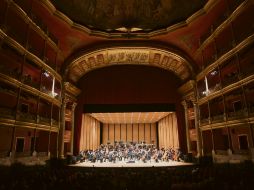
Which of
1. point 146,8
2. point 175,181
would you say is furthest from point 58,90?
point 175,181

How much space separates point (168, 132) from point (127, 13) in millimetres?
14017

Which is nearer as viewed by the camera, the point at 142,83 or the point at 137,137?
the point at 142,83

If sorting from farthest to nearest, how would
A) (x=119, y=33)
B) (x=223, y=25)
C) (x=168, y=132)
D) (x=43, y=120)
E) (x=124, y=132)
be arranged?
1. (x=124, y=132)
2. (x=168, y=132)
3. (x=119, y=33)
4. (x=43, y=120)
5. (x=223, y=25)

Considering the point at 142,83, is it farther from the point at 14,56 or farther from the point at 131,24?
the point at 14,56

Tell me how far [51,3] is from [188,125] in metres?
15.2

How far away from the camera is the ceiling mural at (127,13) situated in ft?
52.0

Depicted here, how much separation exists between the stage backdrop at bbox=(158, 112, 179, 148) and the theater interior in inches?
9.1

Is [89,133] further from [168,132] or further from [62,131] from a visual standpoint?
[168,132]

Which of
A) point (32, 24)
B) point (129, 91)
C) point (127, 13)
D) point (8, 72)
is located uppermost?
point (127, 13)

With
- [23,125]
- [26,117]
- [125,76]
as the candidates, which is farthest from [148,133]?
[23,125]

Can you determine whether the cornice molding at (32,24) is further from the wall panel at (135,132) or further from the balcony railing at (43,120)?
the wall panel at (135,132)

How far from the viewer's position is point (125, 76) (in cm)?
2120

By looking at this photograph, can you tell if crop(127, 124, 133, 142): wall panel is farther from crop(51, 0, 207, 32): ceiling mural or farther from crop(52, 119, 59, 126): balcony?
crop(51, 0, 207, 32): ceiling mural

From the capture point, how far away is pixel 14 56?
49.6ft
